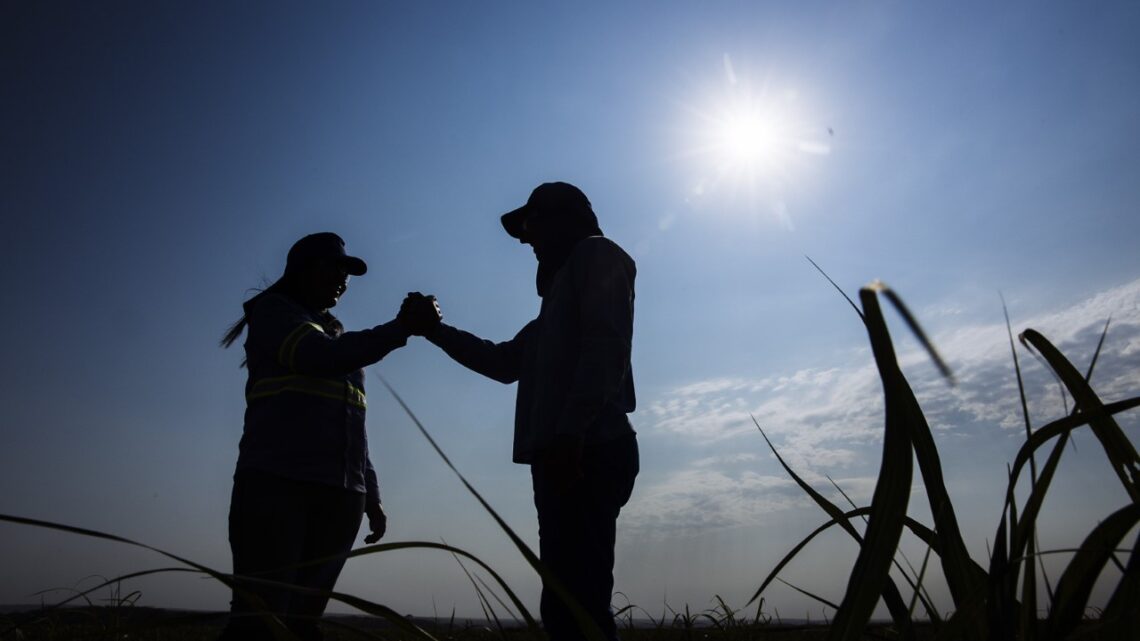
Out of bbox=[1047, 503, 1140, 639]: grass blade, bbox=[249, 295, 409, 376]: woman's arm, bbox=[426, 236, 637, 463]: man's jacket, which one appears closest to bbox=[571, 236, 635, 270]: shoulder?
bbox=[426, 236, 637, 463]: man's jacket

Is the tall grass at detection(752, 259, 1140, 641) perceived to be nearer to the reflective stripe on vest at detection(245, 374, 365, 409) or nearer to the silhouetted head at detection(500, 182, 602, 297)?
the silhouetted head at detection(500, 182, 602, 297)

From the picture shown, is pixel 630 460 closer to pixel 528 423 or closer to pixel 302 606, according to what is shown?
pixel 528 423

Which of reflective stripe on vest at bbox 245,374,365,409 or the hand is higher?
reflective stripe on vest at bbox 245,374,365,409

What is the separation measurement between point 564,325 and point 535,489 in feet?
2.26

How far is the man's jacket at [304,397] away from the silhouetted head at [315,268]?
0.82ft

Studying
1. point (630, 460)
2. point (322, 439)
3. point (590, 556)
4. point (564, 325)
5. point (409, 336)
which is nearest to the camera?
point (590, 556)

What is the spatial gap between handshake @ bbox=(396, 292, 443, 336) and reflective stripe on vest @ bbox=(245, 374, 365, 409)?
0.47 metres

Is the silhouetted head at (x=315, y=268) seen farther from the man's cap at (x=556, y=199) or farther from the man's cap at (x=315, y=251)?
the man's cap at (x=556, y=199)

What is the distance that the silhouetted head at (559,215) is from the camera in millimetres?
3363

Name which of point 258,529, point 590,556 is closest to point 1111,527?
point 590,556

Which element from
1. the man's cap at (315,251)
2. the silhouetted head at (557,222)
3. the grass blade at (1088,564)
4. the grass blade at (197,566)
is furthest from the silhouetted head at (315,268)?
the grass blade at (1088,564)

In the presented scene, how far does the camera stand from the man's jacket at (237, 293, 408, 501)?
3221 mm

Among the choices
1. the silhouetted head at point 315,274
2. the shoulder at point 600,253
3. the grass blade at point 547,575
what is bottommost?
the grass blade at point 547,575

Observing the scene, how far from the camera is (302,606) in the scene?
3123 mm
